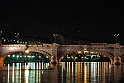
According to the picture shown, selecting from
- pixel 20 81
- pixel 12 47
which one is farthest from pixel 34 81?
pixel 12 47

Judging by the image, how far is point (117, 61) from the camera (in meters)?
142

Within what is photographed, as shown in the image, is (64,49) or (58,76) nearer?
(58,76)

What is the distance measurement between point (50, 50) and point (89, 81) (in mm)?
71848

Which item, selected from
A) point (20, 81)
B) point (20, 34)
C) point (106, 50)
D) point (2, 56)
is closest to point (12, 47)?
point (2, 56)

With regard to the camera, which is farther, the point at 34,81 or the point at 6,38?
the point at 6,38

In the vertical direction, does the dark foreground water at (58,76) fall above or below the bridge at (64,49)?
below

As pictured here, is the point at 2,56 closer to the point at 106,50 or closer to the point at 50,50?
the point at 50,50

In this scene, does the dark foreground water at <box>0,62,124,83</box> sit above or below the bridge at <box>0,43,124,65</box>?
below

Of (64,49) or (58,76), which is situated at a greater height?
(64,49)

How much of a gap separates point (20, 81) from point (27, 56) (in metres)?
122

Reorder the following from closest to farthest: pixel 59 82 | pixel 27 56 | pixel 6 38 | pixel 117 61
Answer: pixel 59 82, pixel 117 61, pixel 6 38, pixel 27 56

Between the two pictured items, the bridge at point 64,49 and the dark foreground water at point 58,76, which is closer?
the dark foreground water at point 58,76

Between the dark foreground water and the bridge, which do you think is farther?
the bridge

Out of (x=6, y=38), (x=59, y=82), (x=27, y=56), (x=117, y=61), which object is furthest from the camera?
(x=27, y=56)
